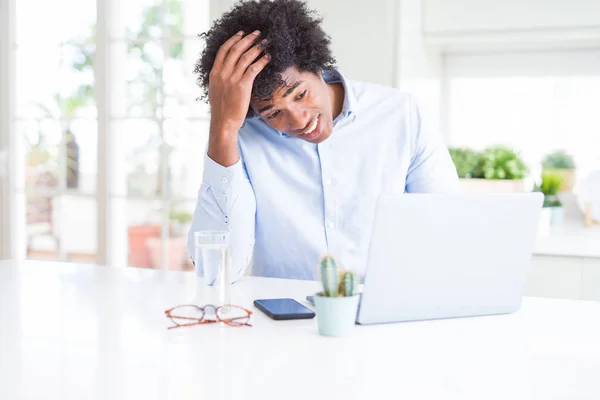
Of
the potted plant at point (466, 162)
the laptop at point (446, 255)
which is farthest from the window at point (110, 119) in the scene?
the laptop at point (446, 255)

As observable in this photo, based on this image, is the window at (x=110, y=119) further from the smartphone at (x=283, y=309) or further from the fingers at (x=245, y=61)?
the smartphone at (x=283, y=309)

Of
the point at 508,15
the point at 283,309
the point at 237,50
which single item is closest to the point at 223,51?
the point at 237,50

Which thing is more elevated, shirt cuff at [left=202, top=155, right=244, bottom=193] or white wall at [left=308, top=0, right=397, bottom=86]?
white wall at [left=308, top=0, right=397, bottom=86]

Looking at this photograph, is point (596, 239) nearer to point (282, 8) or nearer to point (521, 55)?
point (521, 55)

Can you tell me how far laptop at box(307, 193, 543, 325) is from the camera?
1210mm

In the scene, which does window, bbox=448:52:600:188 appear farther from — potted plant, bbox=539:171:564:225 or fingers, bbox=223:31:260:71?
fingers, bbox=223:31:260:71

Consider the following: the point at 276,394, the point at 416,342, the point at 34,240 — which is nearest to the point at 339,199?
the point at 416,342

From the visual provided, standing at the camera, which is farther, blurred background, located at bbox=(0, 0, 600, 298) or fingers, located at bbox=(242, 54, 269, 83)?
blurred background, located at bbox=(0, 0, 600, 298)

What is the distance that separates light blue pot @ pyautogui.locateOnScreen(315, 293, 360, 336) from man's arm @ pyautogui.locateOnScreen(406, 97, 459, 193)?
33.0 inches

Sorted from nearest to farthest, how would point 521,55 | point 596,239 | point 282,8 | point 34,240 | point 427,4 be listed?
1. point 282,8
2. point 596,239
3. point 427,4
4. point 521,55
5. point 34,240

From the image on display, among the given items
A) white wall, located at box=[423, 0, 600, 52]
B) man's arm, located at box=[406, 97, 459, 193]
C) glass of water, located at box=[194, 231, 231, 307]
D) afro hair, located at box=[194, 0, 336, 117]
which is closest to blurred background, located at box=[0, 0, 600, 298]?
white wall, located at box=[423, 0, 600, 52]

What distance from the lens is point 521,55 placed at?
321 centimetres

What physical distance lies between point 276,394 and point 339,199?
3.45 ft

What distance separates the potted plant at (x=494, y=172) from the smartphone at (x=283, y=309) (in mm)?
1637
